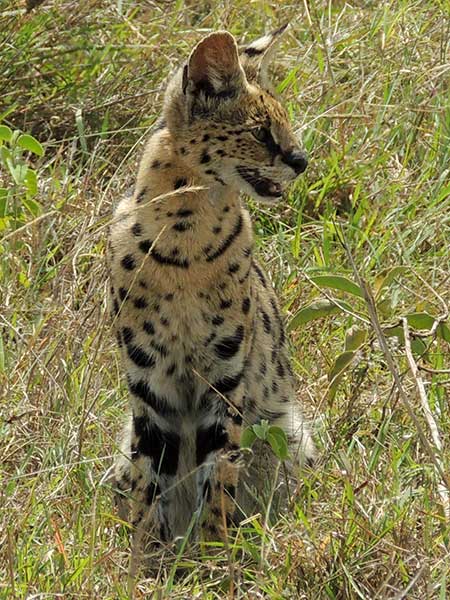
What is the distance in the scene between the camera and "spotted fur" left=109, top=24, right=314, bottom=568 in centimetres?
420

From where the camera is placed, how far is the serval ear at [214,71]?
409cm

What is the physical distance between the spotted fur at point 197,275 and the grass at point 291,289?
13 centimetres

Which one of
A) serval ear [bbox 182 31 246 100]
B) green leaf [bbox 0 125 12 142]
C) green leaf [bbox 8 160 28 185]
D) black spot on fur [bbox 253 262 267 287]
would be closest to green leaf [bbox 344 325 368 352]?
black spot on fur [bbox 253 262 267 287]

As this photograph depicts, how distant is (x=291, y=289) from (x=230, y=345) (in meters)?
1.06

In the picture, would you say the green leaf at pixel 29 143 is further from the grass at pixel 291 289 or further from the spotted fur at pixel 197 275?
the spotted fur at pixel 197 275

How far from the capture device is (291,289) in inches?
211

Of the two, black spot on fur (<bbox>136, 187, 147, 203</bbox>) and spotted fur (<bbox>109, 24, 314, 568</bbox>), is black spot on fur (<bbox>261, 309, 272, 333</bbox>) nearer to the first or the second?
spotted fur (<bbox>109, 24, 314, 568</bbox>)

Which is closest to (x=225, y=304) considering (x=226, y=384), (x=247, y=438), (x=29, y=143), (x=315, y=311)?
(x=226, y=384)

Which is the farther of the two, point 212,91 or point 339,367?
point 339,367

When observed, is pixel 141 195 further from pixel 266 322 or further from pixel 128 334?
pixel 266 322

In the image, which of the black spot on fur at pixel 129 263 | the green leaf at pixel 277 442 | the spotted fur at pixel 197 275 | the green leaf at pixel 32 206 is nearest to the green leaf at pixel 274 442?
the green leaf at pixel 277 442

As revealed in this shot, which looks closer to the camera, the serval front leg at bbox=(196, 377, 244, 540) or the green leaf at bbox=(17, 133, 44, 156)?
the serval front leg at bbox=(196, 377, 244, 540)

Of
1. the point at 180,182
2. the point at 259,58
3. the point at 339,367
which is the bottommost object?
the point at 339,367

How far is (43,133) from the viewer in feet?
19.7
